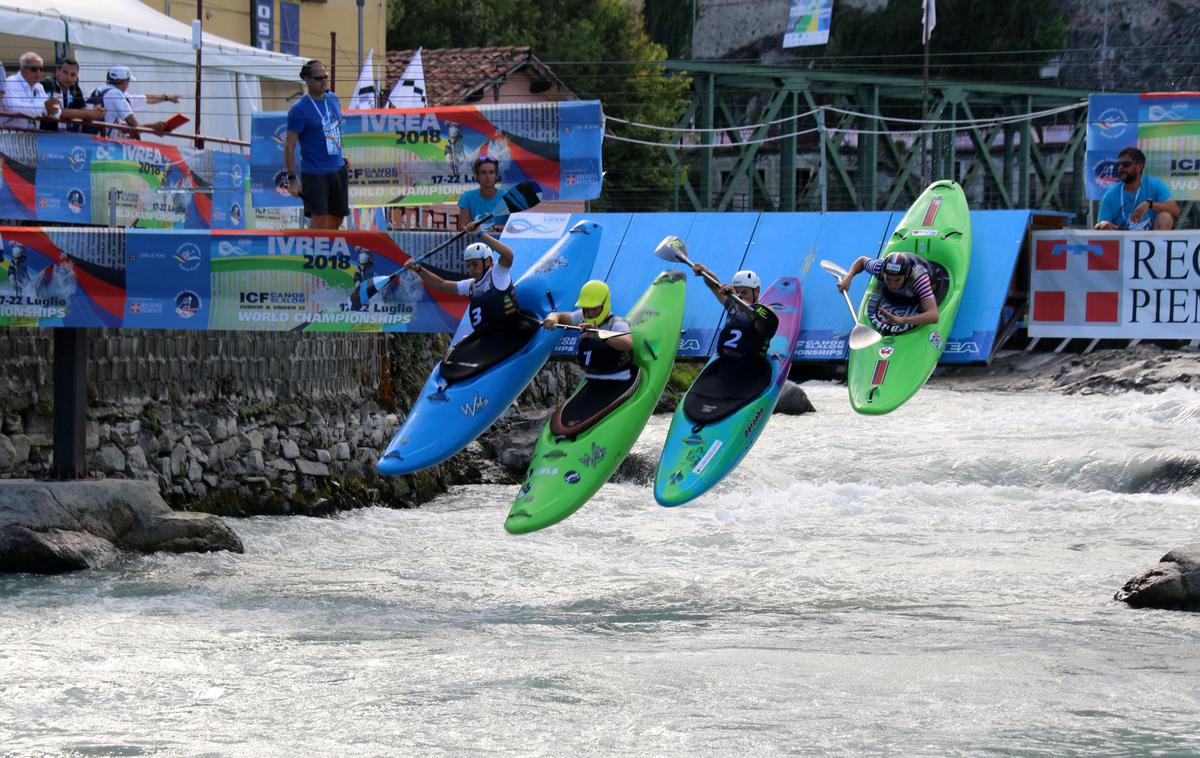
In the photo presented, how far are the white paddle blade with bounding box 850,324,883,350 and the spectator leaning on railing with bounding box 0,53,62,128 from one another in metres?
8.25

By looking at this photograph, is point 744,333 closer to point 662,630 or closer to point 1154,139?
point 662,630

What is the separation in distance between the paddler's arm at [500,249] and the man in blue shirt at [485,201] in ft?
3.59

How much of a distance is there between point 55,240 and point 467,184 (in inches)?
140

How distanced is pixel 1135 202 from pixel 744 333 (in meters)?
3.27

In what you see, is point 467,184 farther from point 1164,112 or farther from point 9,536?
point 1164,112

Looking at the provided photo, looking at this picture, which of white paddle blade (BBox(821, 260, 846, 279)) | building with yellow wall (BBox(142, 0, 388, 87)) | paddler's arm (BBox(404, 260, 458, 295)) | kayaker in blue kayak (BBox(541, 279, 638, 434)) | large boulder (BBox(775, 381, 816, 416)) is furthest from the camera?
building with yellow wall (BBox(142, 0, 388, 87))

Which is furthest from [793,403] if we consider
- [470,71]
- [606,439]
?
[606,439]

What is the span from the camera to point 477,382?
12156 mm

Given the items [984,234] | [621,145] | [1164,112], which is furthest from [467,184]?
[621,145]

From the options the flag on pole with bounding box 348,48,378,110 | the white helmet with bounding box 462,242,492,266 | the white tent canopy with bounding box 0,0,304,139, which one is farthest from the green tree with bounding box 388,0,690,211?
the white helmet with bounding box 462,242,492,266

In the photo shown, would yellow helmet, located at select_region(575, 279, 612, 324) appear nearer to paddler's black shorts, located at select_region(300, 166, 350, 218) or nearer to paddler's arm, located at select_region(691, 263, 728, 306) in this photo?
paddler's arm, located at select_region(691, 263, 728, 306)

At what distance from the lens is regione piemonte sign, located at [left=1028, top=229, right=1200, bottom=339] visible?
38.0ft

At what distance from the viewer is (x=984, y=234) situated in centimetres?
1220

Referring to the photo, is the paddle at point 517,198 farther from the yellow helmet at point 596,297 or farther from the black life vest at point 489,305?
the yellow helmet at point 596,297
